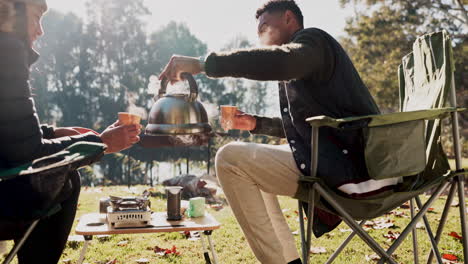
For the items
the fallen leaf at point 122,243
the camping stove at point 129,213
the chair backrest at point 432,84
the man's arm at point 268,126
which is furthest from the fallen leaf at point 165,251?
the chair backrest at point 432,84

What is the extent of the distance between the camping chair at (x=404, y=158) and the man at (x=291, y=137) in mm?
93

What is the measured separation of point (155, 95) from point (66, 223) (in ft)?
2.56

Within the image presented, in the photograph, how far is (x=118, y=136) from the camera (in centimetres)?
207

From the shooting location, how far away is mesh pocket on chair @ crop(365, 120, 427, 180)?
1856 mm

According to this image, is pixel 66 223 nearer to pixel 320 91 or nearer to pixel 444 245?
pixel 320 91

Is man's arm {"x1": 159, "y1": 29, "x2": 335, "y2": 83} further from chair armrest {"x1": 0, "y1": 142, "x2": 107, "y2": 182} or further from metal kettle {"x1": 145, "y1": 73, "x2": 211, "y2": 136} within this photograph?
chair armrest {"x1": 0, "y1": 142, "x2": 107, "y2": 182}

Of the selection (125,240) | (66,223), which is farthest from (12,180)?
(125,240)

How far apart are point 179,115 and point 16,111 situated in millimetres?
709

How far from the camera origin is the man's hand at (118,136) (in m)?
2.07

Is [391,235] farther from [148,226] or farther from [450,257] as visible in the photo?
[148,226]

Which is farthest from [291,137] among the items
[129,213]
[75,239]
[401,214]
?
[401,214]

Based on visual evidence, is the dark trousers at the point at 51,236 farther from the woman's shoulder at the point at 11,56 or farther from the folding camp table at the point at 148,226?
the woman's shoulder at the point at 11,56

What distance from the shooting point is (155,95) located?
2.28 m

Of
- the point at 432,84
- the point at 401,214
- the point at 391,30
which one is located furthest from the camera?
the point at 391,30
